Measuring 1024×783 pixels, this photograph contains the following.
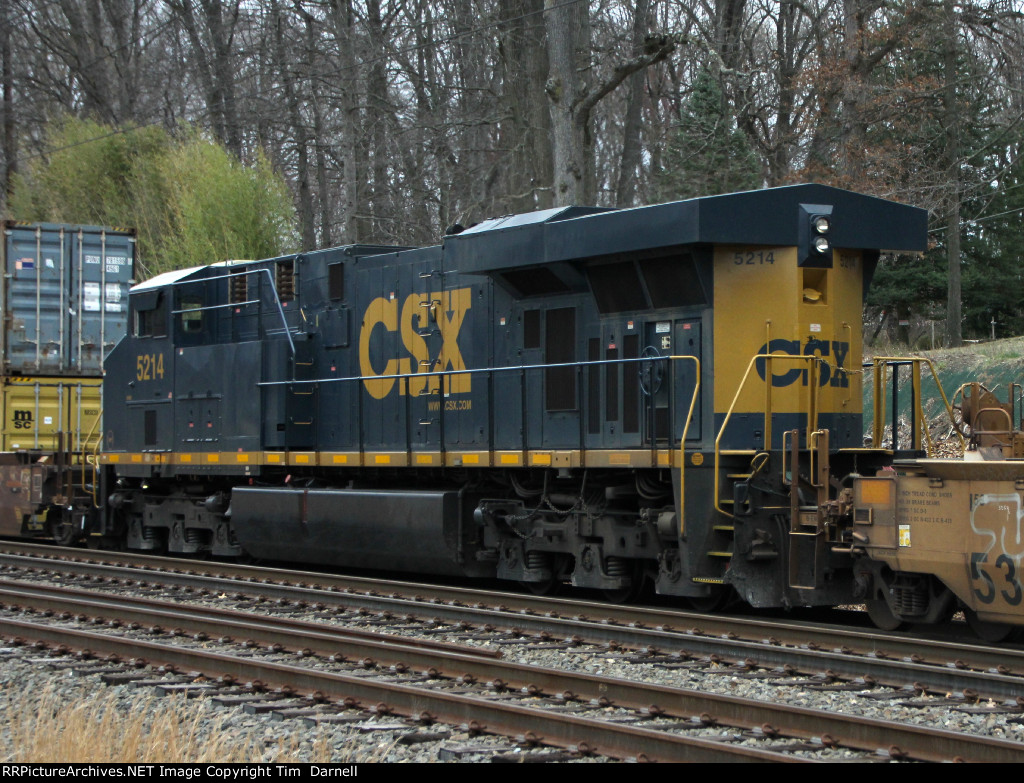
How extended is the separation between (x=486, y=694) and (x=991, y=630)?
394cm

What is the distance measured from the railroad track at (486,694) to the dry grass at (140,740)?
0.81 metres

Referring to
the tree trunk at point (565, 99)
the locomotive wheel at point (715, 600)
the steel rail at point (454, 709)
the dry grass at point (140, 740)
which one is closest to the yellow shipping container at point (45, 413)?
the tree trunk at point (565, 99)

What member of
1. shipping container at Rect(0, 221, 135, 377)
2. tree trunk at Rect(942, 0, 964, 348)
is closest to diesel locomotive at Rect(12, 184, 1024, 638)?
shipping container at Rect(0, 221, 135, 377)

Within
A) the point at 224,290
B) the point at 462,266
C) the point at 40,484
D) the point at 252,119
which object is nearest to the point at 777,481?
the point at 462,266

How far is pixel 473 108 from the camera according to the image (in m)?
29.3

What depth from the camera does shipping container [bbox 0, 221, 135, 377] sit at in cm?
1727

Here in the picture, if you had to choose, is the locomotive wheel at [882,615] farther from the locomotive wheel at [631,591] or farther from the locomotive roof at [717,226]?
the locomotive roof at [717,226]

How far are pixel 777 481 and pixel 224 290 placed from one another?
8550 mm

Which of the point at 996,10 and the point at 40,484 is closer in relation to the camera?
the point at 40,484

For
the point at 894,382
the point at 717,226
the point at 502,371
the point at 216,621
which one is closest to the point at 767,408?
the point at 894,382

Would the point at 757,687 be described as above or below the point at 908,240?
below

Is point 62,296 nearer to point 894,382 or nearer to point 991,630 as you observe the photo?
point 894,382

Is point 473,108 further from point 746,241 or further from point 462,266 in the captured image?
point 746,241

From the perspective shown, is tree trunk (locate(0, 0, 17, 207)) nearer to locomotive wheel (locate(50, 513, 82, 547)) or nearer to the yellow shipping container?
the yellow shipping container
